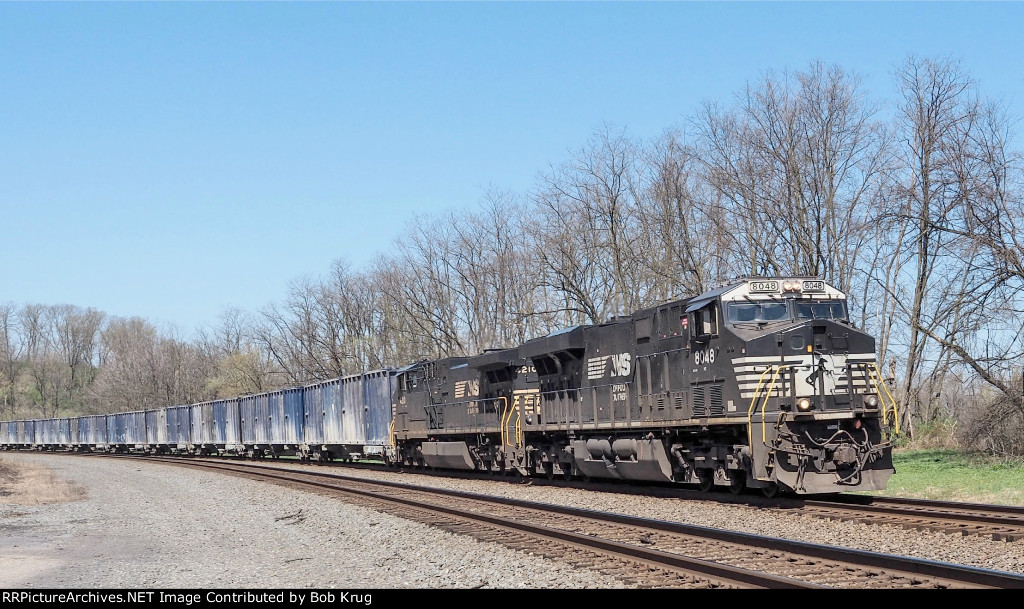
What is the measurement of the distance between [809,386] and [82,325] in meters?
125

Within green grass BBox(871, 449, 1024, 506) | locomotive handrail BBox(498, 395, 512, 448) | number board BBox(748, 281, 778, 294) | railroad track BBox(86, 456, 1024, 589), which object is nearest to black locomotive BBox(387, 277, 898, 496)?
number board BBox(748, 281, 778, 294)

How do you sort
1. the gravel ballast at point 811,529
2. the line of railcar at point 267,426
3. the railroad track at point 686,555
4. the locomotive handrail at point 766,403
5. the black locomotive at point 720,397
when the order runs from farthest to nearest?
the line of railcar at point 267,426, the black locomotive at point 720,397, the locomotive handrail at point 766,403, the gravel ballast at point 811,529, the railroad track at point 686,555

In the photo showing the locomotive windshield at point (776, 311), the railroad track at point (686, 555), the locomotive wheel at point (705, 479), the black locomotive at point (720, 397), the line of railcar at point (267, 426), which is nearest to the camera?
the railroad track at point (686, 555)

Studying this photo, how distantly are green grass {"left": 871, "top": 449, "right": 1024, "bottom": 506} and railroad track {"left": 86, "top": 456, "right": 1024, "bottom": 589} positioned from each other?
675 cm

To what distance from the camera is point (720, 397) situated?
15258 millimetres

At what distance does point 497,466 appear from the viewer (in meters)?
24.3

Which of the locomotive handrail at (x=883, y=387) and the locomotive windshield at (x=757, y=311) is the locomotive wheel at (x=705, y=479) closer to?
the locomotive windshield at (x=757, y=311)

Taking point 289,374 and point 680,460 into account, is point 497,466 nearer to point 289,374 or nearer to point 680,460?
point 680,460

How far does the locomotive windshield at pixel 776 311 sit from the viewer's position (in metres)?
15.3

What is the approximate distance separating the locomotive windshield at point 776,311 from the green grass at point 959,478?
3.84 meters

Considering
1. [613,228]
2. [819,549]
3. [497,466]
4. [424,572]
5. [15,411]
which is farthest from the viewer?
[15,411]

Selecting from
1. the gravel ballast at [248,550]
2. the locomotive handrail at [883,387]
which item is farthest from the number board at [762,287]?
the gravel ballast at [248,550]

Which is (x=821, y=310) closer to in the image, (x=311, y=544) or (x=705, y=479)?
(x=705, y=479)

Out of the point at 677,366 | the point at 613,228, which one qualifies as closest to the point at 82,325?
the point at 613,228
